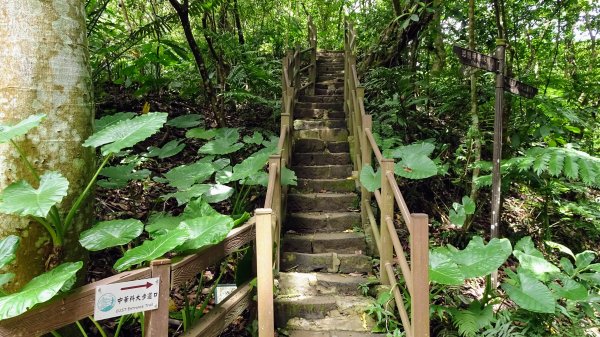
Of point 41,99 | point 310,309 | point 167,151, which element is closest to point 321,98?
point 167,151

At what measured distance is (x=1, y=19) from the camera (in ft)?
5.82

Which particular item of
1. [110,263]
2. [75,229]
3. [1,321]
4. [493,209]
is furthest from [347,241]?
[1,321]

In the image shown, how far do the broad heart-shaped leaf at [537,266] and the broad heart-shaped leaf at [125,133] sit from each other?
2785 millimetres

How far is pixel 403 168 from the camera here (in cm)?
322

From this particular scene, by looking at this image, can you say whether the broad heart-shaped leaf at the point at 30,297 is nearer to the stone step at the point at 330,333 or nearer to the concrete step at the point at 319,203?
the stone step at the point at 330,333

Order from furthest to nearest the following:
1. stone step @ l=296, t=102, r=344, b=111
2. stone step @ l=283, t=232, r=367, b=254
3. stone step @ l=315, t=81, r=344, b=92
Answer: stone step @ l=315, t=81, r=344, b=92 < stone step @ l=296, t=102, r=344, b=111 < stone step @ l=283, t=232, r=367, b=254

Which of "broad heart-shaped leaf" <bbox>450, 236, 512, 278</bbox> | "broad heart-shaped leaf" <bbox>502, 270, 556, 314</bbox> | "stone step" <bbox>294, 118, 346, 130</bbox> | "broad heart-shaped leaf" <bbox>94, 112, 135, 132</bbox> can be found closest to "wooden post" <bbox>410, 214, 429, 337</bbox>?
"broad heart-shaped leaf" <bbox>450, 236, 512, 278</bbox>

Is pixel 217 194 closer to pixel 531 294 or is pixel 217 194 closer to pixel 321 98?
pixel 531 294

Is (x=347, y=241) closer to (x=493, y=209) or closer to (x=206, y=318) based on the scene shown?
(x=493, y=209)

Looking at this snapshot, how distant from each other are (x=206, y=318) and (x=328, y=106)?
4.99 metres

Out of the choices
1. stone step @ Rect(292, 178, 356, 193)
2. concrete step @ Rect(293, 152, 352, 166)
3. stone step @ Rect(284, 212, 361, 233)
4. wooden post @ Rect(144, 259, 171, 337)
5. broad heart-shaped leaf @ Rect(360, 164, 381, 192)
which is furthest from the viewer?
concrete step @ Rect(293, 152, 352, 166)

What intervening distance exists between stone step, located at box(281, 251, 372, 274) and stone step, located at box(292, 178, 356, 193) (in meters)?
1.12

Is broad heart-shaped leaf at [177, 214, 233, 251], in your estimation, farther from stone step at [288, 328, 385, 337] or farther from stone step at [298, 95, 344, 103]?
stone step at [298, 95, 344, 103]

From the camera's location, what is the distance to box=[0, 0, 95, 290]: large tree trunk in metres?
1.76
